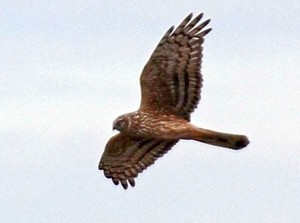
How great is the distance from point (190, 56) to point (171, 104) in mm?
1189

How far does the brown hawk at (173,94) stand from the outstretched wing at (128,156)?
535 millimetres

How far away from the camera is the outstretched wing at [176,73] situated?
30.1 m

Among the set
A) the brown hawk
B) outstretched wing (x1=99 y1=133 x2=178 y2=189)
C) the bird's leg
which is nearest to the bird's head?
the brown hawk

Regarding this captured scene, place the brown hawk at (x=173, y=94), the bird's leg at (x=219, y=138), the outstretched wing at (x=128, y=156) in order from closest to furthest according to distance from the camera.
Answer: the bird's leg at (x=219, y=138)
the brown hawk at (x=173, y=94)
the outstretched wing at (x=128, y=156)

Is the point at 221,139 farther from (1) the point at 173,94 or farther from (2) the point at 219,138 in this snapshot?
(1) the point at 173,94

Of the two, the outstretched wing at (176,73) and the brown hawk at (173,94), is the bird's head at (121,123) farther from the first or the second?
the outstretched wing at (176,73)

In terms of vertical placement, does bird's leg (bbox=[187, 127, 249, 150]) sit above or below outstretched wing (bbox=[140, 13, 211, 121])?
below

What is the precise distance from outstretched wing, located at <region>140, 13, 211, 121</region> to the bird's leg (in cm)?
67

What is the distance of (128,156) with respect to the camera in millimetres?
32531

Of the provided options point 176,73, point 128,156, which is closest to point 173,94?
point 176,73

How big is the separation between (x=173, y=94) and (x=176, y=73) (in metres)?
0.47

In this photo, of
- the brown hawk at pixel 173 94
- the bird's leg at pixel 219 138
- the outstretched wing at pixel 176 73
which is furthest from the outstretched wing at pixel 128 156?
the bird's leg at pixel 219 138

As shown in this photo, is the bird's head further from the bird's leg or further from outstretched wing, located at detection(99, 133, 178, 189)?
the bird's leg

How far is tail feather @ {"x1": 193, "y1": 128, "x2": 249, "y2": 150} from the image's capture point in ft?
96.8
